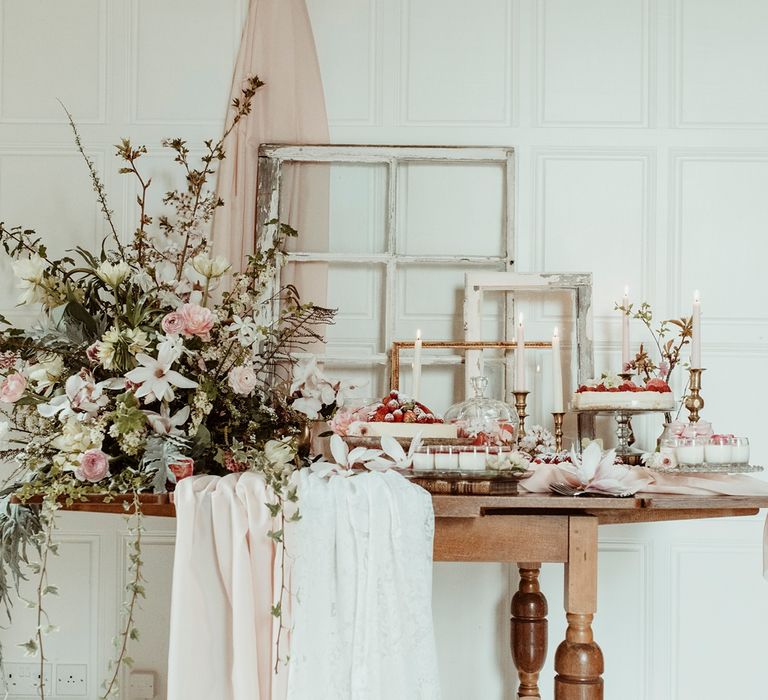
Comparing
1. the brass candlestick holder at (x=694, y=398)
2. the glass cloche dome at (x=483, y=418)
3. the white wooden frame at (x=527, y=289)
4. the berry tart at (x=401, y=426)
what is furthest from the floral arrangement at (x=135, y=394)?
the brass candlestick holder at (x=694, y=398)

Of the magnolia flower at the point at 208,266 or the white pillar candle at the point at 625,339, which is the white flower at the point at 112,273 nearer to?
the magnolia flower at the point at 208,266

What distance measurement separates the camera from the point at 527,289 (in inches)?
98.7

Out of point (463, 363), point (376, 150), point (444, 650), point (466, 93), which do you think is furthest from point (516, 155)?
point (444, 650)

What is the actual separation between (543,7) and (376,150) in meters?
0.69

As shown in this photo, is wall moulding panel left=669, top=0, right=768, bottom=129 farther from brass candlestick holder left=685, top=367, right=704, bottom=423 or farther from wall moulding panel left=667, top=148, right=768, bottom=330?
brass candlestick holder left=685, top=367, right=704, bottom=423

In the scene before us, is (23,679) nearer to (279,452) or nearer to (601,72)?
(279,452)

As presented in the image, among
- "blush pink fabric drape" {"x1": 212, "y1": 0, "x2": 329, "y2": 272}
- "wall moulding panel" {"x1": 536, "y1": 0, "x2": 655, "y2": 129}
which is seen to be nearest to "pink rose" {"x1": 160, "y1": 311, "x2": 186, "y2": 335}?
"blush pink fabric drape" {"x1": 212, "y1": 0, "x2": 329, "y2": 272}

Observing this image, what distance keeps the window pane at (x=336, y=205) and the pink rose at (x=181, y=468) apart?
98 cm

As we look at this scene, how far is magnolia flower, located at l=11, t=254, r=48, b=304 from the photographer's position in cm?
194

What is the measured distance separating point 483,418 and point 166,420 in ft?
2.44

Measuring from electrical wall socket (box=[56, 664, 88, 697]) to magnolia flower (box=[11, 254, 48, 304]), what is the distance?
123cm

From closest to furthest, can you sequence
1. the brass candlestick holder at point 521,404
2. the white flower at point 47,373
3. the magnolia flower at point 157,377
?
the magnolia flower at point 157,377, the white flower at point 47,373, the brass candlestick holder at point 521,404

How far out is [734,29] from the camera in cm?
265

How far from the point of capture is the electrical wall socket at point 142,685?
255cm
